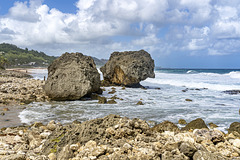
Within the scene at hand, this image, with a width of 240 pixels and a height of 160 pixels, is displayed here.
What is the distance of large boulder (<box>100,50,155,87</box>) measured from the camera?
25.0m

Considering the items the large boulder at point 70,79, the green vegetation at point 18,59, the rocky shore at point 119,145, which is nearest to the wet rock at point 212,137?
the rocky shore at point 119,145

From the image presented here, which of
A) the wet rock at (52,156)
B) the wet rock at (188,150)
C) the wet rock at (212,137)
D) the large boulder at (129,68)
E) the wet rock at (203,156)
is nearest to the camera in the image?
the wet rock at (203,156)

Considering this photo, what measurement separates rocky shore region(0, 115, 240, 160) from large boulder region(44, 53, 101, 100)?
30.8 ft

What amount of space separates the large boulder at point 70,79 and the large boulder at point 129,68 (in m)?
8.11

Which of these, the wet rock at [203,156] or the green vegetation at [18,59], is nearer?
the wet rock at [203,156]

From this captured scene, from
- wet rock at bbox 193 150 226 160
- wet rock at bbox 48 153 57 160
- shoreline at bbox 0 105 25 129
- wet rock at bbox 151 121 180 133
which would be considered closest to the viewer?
wet rock at bbox 193 150 226 160

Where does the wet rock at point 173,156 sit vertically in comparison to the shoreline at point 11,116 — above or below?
above

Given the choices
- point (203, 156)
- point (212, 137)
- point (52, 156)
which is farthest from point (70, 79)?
point (203, 156)

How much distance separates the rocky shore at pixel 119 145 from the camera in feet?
13.2

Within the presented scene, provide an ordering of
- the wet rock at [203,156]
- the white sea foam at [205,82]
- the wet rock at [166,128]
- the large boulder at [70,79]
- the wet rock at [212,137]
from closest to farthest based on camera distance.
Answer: the wet rock at [203,156] < the wet rock at [212,137] < the wet rock at [166,128] < the large boulder at [70,79] < the white sea foam at [205,82]

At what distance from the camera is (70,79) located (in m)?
15.8

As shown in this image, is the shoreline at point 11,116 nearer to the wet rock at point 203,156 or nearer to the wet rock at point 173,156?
the wet rock at point 173,156

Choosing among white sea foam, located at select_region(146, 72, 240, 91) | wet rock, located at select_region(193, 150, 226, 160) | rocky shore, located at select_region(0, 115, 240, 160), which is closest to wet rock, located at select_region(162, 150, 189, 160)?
rocky shore, located at select_region(0, 115, 240, 160)

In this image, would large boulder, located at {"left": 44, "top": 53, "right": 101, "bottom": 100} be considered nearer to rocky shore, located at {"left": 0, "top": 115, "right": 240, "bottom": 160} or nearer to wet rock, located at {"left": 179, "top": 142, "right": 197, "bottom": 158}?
rocky shore, located at {"left": 0, "top": 115, "right": 240, "bottom": 160}
